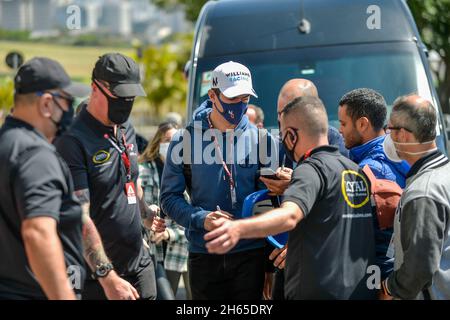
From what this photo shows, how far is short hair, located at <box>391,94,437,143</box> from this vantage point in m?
4.12

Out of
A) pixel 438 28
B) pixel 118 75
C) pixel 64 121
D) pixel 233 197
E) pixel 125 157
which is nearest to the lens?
pixel 64 121

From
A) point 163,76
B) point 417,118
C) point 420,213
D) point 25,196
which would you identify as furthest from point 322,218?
point 163,76

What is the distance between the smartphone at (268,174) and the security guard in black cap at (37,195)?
1346 mm

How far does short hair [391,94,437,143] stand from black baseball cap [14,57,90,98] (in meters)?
1.74

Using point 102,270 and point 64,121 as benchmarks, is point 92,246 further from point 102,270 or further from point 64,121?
point 64,121

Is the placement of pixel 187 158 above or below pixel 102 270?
above

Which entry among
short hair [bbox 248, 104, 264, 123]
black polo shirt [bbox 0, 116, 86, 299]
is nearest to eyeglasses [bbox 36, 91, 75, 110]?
black polo shirt [bbox 0, 116, 86, 299]

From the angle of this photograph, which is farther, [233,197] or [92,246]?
[233,197]

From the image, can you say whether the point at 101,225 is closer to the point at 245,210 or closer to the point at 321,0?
the point at 245,210

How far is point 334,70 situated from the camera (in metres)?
7.48

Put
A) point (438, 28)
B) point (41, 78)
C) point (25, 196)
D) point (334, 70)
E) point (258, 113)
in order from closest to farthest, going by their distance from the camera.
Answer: point (25, 196) < point (41, 78) < point (258, 113) < point (334, 70) < point (438, 28)

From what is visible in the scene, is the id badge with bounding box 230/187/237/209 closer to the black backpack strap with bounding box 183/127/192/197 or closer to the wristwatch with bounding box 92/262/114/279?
the black backpack strap with bounding box 183/127/192/197

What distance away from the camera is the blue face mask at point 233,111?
4957 mm

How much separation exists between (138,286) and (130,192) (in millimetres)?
630
